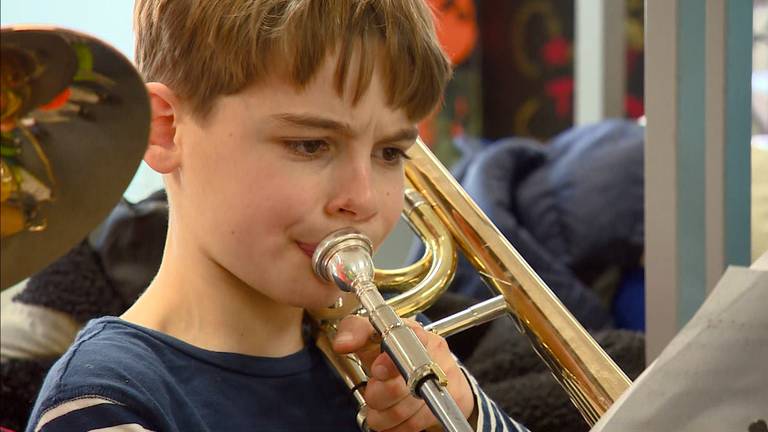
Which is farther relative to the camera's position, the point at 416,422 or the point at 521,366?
the point at 521,366

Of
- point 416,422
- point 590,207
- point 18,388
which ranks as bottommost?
point 590,207

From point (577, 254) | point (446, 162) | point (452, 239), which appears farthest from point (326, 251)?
point (446, 162)

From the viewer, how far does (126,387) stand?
68 centimetres

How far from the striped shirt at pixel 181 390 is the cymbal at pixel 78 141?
22cm

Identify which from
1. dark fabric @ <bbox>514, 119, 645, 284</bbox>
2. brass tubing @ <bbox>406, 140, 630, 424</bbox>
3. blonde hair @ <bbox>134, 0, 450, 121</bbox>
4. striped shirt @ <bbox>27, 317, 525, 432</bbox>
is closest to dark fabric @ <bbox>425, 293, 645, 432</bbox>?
brass tubing @ <bbox>406, 140, 630, 424</bbox>

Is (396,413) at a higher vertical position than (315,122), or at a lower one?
lower

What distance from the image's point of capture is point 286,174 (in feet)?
2.33

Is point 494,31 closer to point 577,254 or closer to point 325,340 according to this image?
point 577,254

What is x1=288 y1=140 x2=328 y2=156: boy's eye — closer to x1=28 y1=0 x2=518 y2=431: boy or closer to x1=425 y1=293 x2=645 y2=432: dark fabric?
x1=28 y1=0 x2=518 y2=431: boy

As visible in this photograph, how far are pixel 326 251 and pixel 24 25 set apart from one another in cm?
31

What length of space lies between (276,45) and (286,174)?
8 cm

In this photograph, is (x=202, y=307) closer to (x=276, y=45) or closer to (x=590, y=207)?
(x=276, y=45)

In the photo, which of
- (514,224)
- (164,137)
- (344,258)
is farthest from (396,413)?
(514,224)

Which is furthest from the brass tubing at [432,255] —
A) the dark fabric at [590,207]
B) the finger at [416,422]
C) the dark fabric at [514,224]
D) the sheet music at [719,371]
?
the dark fabric at [590,207]
